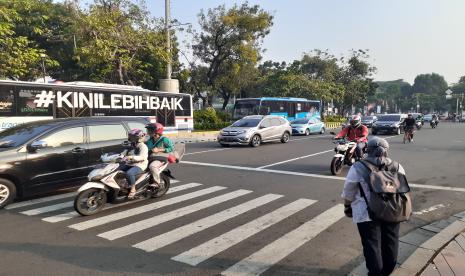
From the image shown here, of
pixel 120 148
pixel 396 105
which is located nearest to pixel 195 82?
pixel 120 148

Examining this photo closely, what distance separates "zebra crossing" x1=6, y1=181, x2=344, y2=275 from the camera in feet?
15.0

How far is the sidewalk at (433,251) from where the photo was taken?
157 inches

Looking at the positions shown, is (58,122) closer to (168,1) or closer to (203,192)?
(203,192)

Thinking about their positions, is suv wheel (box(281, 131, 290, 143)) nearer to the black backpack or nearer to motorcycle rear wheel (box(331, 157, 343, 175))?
motorcycle rear wheel (box(331, 157, 343, 175))

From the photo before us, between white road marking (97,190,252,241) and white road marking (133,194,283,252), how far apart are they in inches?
17.7

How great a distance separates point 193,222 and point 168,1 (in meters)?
18.8

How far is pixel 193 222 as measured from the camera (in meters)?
5.84

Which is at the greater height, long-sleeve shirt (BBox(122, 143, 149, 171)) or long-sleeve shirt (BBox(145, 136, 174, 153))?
long-sleeve shirt (BBox(145, 136, 174, 153))

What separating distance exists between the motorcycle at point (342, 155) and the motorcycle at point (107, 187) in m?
5.26

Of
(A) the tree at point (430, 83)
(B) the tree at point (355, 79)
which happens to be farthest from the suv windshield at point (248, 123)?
(A) the tree at point (430, 83)

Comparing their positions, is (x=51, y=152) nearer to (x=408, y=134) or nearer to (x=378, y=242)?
(x=378, y=242)

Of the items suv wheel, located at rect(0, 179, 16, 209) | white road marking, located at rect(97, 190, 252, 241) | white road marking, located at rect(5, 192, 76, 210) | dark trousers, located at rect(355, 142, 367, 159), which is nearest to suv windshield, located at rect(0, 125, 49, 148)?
suv wheel, located at rect(0, 179, 16, 209)

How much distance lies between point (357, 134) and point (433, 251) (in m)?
6.69

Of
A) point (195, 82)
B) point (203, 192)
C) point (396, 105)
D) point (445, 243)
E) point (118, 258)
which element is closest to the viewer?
point (118, 258)
